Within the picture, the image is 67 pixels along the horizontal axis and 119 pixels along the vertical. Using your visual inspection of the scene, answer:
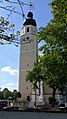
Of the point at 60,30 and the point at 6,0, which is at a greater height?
the point at 60,30

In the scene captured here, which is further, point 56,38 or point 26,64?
point 26,64

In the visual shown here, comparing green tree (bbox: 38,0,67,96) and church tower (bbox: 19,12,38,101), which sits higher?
church tower (bbox: 19,12,38,101)

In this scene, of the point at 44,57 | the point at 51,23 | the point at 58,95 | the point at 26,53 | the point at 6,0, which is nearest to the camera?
the point at 6,0

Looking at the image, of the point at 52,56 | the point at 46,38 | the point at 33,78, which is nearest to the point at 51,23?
the point at 46,38

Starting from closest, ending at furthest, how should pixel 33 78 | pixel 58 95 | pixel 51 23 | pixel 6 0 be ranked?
pixel 6 0 → pixel 51 23 → pixel 33 78 → pixel 58 95

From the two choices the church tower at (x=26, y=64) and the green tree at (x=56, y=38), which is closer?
the green tree at (x=56, y=38)

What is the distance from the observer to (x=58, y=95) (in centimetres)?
6078

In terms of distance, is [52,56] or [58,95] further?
[58,95]

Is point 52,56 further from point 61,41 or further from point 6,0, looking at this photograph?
point 6,0

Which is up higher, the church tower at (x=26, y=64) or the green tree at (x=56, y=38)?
the church tower at (x=26, y=64)

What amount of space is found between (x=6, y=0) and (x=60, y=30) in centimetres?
1792

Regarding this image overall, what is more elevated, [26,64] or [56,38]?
[26,64]

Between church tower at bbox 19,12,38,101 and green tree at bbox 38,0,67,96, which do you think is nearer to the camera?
green tree at bbox 38,0,67,96


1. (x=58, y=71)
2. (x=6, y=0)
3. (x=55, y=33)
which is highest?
(x=55, y=33)
